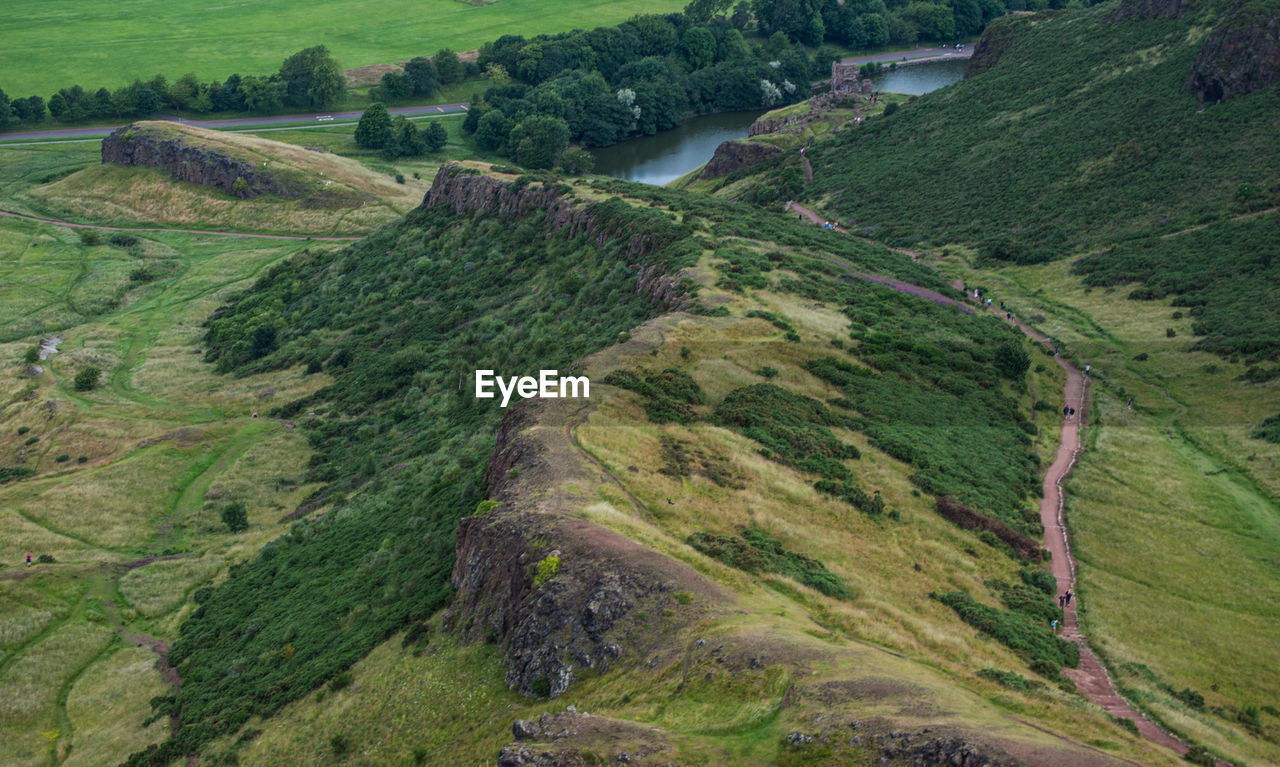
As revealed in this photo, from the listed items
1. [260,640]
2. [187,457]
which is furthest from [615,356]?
[187,457]

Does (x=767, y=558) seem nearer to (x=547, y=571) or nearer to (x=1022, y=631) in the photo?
(x=547, y=571)

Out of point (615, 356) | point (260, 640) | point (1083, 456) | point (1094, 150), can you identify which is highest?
point (1094, 150)

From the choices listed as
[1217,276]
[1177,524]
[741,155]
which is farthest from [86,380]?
[1217,276]

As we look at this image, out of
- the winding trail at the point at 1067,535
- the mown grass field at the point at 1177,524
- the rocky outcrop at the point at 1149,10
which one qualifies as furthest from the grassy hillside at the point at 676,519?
the rocky outcrop at the point at 1149,10

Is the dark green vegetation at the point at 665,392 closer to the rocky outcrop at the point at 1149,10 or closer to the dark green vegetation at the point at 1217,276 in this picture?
the dark green vegetation at the point at 1217,276

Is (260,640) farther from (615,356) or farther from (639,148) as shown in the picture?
(639,148)
